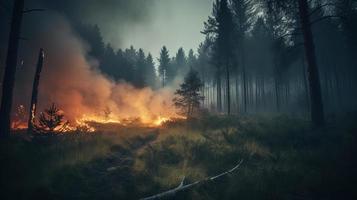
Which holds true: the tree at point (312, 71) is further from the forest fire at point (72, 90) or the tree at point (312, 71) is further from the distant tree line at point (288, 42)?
the forest fire at point (72, 90)

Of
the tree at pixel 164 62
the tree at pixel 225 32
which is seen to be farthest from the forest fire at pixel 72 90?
the tree at pixel 164 62

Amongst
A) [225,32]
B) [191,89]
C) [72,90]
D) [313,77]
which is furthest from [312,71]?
[72,90]

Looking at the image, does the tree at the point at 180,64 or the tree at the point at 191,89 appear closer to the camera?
the tree at the point at 191,89

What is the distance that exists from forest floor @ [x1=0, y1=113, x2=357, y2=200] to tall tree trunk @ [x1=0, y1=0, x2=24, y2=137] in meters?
1.40

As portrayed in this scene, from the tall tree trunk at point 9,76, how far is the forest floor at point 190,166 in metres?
1.40

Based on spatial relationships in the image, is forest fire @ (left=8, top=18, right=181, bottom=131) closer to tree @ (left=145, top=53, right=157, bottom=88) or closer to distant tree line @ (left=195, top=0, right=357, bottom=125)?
distant tree line @ (left=195, top=0, right=357, bottom=125)

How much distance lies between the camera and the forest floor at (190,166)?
685 centimetres

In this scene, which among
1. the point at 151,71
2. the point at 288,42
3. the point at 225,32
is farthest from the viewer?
the point at 151,71

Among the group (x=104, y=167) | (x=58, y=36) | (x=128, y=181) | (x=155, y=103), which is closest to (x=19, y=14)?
(x=104, y=167)

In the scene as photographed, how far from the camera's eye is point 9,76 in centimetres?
1134

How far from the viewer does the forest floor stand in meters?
6.85

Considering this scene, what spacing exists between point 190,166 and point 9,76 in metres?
9.85

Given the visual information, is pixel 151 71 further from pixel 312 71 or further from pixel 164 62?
pixel 312 71

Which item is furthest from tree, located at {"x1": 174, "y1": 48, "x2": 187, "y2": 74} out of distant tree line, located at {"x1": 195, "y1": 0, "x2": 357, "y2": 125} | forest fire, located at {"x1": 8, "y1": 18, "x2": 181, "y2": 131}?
forest fire, located at {"x1": 8, "y1": 18, "x2": 181, "y2": 131}
